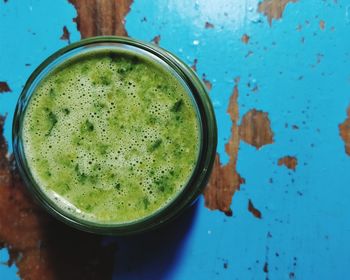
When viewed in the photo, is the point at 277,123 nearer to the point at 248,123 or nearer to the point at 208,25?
the point at 248,123

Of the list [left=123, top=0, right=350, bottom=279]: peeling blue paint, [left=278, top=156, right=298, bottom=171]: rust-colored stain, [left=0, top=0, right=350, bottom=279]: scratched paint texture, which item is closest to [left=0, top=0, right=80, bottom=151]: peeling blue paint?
[left=0, top=0, right=350, bottom=279]: scratched paint texture

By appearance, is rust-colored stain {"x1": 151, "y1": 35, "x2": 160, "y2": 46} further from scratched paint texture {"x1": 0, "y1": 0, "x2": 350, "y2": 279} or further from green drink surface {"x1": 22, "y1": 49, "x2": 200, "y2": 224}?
green drink surface {"x1": 22, "y1": 49, "x2": 200, "y2": 224}

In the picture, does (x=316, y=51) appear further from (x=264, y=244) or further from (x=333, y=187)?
(x=264, y=244)

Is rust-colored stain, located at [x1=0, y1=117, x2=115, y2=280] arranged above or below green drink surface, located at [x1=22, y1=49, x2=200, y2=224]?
below

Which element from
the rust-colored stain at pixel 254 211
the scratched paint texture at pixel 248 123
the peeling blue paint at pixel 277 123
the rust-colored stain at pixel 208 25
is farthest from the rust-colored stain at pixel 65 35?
the rust-colored stain at pixel 254 211

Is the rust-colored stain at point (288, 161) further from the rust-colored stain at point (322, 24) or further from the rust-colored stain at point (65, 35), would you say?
the rust-colored stain at point (65, 35)

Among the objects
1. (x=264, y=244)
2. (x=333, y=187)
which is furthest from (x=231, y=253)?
(x=333, y=187)
